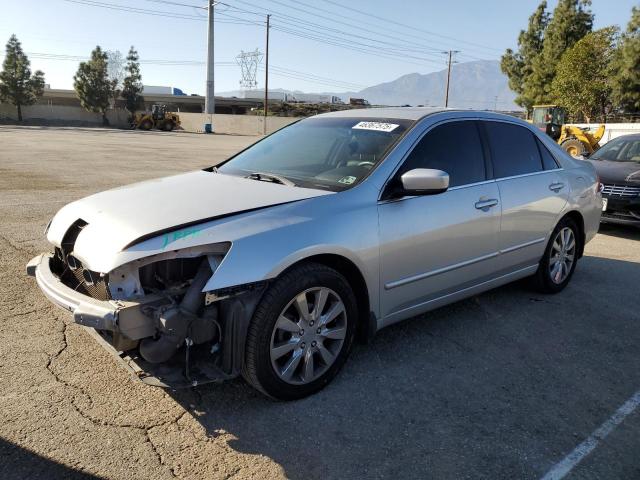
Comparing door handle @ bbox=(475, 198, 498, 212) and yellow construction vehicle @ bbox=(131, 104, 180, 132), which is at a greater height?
yellow construction vehicle @ bbox=(131, 104, 180, 132)

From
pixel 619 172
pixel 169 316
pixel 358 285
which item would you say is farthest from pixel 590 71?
pixel 169 316

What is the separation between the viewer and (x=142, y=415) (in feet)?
9.37

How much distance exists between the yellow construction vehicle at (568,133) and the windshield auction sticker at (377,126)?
45.2 feet

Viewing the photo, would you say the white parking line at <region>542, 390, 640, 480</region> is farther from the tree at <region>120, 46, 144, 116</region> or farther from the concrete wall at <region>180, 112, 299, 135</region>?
the tree at <region>120, 46, 144, 116</region>

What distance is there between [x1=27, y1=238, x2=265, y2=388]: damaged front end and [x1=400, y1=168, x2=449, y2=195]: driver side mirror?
3.80ft

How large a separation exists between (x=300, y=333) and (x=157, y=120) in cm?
5773

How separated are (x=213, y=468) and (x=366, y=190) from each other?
1.78m

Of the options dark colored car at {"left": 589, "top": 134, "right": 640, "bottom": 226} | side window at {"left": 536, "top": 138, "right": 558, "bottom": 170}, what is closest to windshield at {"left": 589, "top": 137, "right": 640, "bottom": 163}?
dark colored car at {"left": 589, "top": 134, "right": 640, "bottom": 226}

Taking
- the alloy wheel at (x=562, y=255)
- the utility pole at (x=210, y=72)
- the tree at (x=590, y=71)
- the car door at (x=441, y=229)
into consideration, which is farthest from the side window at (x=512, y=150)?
the utility pole at (x=210, y=72)

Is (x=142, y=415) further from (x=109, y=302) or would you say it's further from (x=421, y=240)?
(x=421, y=240)

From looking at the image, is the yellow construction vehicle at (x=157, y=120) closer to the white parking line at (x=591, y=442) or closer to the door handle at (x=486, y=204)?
the door handle at (x=486, y=204)

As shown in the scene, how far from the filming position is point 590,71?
37.0m

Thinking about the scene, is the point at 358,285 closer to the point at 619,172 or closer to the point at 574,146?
the point at 619,172

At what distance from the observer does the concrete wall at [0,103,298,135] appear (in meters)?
60.2
